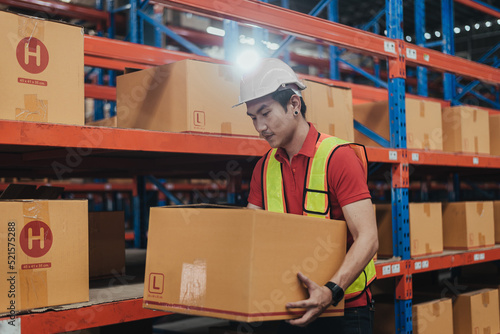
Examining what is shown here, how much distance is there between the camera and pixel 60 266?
2152mm

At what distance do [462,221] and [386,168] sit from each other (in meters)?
0.73

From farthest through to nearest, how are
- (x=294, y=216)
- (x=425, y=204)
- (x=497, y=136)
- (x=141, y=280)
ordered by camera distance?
(x=497, y=136)
(x=425, y=204)
(x=141, y=280)
(x=294, y=216)

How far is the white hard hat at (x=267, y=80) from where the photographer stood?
2047mm

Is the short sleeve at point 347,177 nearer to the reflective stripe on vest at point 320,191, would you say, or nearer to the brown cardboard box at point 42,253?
the reflective stripe on vest at point 320,191

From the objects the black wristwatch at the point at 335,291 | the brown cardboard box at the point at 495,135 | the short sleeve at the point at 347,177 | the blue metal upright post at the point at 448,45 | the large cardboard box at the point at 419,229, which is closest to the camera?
the black wristwatch at the point at 335,291

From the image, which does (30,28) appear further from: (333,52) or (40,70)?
(333,52)

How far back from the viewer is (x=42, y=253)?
83.0 inches

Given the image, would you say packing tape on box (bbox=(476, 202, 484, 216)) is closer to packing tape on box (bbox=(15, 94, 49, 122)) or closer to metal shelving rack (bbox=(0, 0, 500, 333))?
metal shelving rack (bbox=(0, 0, 500, 333))

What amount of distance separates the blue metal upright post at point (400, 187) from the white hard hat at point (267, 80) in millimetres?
1807

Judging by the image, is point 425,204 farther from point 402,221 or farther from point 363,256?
point 363,256

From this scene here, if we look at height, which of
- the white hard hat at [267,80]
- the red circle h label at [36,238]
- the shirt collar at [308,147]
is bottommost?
the red circle h label at [36,238]

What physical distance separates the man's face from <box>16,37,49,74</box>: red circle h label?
85 cm

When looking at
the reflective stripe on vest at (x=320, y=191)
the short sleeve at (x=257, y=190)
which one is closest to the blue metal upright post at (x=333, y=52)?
the short sleeve at (x=257, y=190)

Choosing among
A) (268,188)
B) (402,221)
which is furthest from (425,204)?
(268,188)
